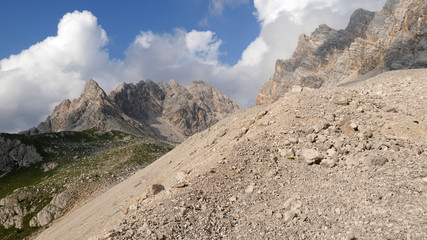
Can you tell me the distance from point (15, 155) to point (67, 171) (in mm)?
41102

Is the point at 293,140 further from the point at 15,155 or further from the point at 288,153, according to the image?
the point at 15,155

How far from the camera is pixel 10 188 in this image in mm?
83062

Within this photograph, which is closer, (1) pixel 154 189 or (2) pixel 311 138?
(1) pixel 154 189

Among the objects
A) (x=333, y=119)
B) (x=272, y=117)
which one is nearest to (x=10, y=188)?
(x=272, y=117)

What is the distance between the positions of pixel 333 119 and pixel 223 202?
1386 centimetres

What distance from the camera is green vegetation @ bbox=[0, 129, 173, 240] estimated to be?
63969 millimetres

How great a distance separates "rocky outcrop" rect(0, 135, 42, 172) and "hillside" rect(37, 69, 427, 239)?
10052 centimetres

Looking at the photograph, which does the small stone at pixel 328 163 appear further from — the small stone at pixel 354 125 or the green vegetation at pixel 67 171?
the green vegetation at pixel 67 171

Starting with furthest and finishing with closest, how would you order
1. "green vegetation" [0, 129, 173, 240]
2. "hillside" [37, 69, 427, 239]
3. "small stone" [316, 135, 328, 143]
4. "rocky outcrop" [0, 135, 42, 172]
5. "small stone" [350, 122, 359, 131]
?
"rocky outcrop" [0, 135, 42, 172]
"green vegetation" [0, 129, 173, 240]
"small stone" [350, 122, 359, 131]
"small stone" [316, 135, 328, 143]
"hillside" [37, 69, 427, 239]

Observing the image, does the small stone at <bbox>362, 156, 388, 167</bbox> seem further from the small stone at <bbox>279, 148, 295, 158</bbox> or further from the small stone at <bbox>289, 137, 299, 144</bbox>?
the small stone at <bbox>289, 137, 299, 144</bbox>

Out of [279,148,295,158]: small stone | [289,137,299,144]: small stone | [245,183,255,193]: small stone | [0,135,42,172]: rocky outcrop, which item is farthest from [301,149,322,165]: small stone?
[0,135,42,172]: rocky outcrop

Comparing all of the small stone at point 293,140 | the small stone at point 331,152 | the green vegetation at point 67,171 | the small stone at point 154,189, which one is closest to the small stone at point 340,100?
the small stone at point 293,140

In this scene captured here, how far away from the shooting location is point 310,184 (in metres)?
20.5

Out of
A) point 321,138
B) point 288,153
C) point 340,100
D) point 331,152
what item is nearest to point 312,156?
point 331,152
